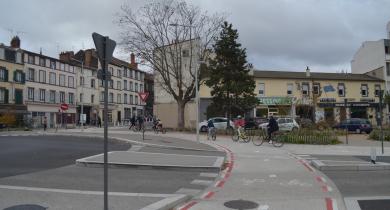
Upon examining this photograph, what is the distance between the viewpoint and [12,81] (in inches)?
2181

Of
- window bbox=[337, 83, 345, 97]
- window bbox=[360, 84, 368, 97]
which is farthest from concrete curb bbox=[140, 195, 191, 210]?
window bbox=[360, 84, 368, 97]

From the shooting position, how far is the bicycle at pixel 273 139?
78.1 feet

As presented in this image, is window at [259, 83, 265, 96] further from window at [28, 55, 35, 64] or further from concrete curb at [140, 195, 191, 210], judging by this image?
concrete curb at [140, 195, 191, 210]

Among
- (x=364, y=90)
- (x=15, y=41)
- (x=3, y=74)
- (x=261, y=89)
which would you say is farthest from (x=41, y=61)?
(x=364, y=90)

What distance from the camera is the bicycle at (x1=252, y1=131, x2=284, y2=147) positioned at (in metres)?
23.8

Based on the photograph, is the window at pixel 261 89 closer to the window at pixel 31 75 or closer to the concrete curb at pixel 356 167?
the window at pixel 31 75

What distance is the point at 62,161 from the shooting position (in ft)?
49.8

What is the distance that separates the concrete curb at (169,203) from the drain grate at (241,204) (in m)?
0.90

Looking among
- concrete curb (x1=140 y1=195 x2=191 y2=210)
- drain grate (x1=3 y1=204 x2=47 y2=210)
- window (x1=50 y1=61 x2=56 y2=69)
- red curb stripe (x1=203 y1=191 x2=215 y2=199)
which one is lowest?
red curb stripe (x1=203 y1=191 x2=215 y2=199)

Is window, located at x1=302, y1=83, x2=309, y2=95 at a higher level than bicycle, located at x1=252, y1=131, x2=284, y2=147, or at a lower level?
higher

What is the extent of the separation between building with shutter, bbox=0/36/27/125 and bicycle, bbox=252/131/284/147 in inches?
1453

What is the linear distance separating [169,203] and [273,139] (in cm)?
1675

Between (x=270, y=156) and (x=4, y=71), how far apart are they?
46.1 m

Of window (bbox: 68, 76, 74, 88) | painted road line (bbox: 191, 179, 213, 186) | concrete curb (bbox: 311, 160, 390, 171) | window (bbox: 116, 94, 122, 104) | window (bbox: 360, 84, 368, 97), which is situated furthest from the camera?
window (bbox: 116, 94, 122, 104)
